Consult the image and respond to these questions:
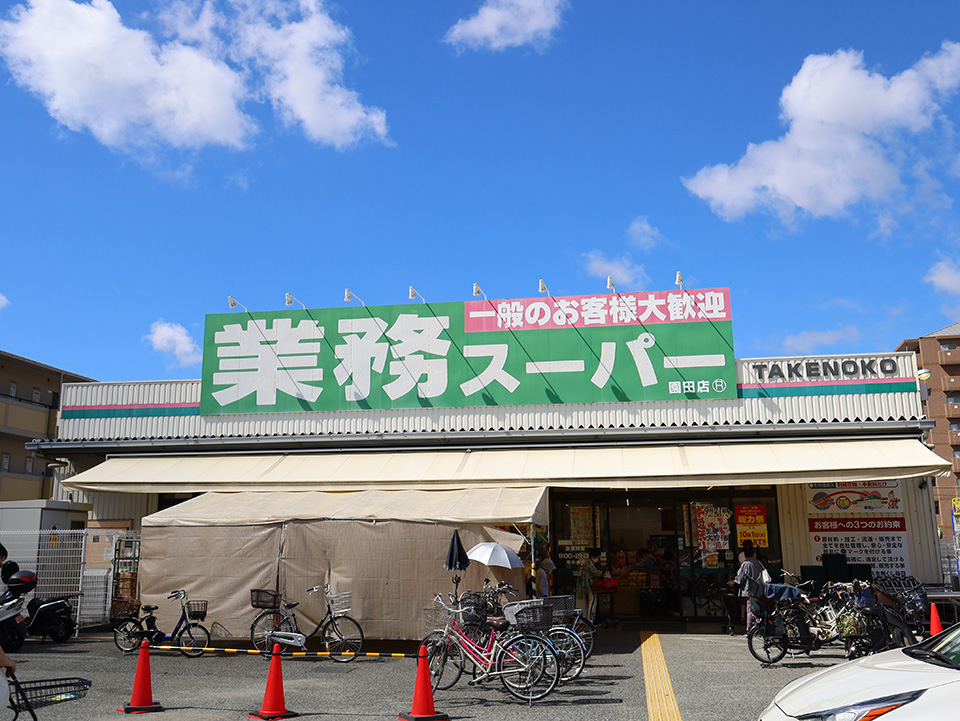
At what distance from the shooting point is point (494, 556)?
12188 millimetres

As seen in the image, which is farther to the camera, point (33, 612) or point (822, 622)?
point (33, 612)

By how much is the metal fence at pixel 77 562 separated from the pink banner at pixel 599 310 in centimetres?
877

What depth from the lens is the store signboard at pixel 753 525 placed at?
17.7m

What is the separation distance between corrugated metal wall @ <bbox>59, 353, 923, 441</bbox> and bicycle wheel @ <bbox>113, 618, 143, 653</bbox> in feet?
19.4

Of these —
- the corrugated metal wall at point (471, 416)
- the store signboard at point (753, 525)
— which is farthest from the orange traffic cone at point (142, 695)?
the store signboard at point (753, 525)

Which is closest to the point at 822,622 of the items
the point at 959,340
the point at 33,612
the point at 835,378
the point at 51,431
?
the point at 835,378

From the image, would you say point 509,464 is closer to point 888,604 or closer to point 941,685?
point 888,604

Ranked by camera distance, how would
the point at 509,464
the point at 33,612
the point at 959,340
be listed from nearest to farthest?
the point at 33,612, the point at 509,464, the point at 959,340

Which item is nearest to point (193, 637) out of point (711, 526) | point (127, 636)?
point (127, 636)

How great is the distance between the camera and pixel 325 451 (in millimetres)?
18844

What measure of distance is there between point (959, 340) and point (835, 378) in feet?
178

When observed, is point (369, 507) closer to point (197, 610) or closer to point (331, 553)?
point (331, 553)

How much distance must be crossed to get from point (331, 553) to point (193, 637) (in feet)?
8.44

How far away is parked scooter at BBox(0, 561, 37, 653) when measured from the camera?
6676 mm
